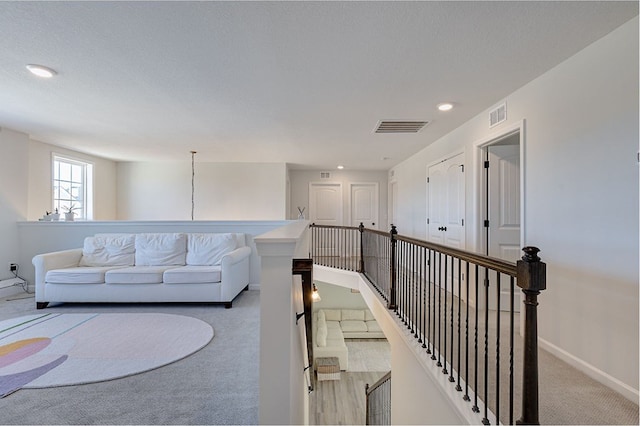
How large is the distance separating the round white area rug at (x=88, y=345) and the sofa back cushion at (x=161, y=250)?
978 millimetres

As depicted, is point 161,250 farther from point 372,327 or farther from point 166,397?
point 372,327

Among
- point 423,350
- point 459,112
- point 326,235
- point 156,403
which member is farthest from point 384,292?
point 326,235

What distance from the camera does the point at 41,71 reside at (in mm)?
2477

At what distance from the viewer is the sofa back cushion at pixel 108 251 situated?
14.5 ft

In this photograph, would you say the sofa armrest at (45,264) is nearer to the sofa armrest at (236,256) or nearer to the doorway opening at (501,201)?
the sofa armrest at (236,256)

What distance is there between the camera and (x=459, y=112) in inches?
134

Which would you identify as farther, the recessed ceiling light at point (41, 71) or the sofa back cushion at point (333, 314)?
the sofa back cushion at point (333, 314)

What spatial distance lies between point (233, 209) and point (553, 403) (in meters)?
6.33

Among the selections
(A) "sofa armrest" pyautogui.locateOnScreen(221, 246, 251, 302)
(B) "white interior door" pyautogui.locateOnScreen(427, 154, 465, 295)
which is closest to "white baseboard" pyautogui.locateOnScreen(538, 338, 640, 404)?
(B) "white interior door" pyautogui.locateOnScreen(427, 154, 465, 295)

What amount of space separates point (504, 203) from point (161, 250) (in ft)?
15.4

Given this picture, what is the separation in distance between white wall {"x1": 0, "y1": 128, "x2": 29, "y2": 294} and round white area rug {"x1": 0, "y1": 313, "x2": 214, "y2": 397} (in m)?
1.77

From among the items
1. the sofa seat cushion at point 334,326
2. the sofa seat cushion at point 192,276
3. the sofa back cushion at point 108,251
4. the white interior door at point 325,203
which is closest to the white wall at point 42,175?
the sofa back cushion at point 108,251

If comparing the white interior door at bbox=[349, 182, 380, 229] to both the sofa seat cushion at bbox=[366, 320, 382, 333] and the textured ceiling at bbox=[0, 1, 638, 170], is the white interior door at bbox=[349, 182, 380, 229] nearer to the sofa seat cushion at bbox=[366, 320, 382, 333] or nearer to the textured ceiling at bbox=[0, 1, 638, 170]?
the sofa seat cushion at bbox=[366, 320, 382, 333]

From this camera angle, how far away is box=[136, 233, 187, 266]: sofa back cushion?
4434 millimetres
